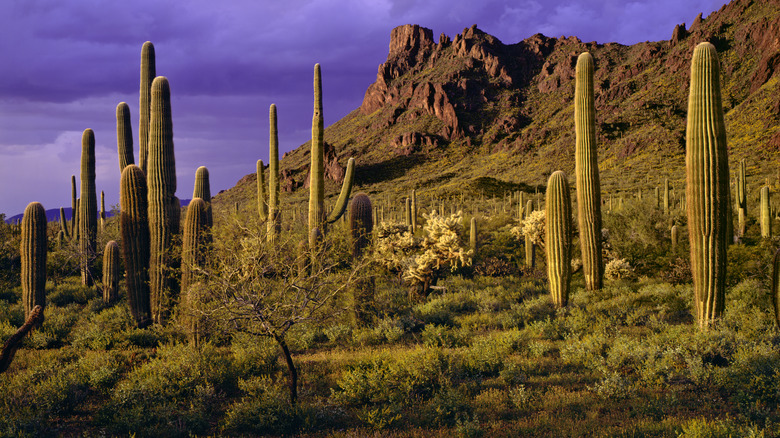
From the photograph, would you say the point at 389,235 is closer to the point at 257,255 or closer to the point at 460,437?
the point at 257,255

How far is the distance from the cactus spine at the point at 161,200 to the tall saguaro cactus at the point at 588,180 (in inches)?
444

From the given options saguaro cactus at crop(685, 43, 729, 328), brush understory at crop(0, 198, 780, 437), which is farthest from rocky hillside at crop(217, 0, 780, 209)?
saguaro cactus at crop(685, 43, 729, 328)

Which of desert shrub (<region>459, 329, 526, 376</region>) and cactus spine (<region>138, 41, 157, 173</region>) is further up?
cactus spine (<region>138, 41, 157, 173</region>)

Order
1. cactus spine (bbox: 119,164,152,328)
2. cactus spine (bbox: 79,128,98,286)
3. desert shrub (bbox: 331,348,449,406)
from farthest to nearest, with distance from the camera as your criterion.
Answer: cactus spine (bbox: 79,128,98,286) < cactus spine (bbox: 119,164,152,328) < desert shrub (bbox: 331,348,449,406)

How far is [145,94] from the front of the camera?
50.8 feet

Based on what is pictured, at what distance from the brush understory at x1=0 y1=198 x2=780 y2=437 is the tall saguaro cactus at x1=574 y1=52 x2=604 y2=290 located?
99 centimetres

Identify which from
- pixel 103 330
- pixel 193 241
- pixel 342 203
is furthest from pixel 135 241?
pixel 342 203

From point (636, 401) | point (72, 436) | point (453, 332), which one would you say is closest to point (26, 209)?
point (72, 436)

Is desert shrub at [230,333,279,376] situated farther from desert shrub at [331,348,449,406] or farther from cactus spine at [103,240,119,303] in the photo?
cactus spine at [103,240,119,303]

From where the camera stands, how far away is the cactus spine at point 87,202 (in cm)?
1831

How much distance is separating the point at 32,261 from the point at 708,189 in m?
17.8

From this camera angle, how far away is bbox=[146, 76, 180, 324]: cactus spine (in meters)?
12.4

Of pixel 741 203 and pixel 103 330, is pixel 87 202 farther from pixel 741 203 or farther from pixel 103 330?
pixel 741 203

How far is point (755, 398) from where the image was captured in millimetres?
7027
